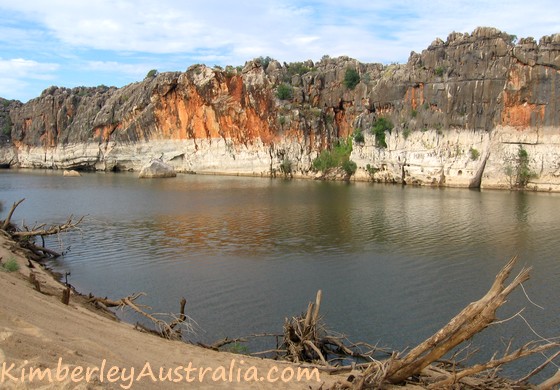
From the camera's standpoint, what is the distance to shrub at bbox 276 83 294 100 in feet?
237

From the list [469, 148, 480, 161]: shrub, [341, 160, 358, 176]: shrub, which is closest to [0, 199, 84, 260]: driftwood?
[469, 148, 480, 161]: shrub

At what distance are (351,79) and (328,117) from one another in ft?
20.6

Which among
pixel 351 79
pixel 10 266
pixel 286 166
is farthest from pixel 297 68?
pixel 10 266

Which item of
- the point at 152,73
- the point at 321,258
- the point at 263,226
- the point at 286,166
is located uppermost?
the point at 152,73

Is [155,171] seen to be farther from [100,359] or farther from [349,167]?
[100,359]

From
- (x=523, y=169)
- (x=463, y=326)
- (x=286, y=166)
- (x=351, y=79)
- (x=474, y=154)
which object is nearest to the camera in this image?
(x=463, y=326)

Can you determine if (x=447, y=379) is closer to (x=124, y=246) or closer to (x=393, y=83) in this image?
(x=124, y=246)

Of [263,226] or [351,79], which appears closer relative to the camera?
[263,226]

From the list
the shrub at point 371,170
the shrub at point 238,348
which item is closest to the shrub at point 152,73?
the shrub at point 371,170

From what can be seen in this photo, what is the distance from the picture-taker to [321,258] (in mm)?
20203

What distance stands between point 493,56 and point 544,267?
38094 mm

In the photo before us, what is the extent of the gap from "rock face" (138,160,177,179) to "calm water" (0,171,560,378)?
99.8 ft

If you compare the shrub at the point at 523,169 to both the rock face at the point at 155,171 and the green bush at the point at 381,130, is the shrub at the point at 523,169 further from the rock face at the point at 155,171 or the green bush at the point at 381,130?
the rock face at the point at 155,171

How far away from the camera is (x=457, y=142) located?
5353cm
